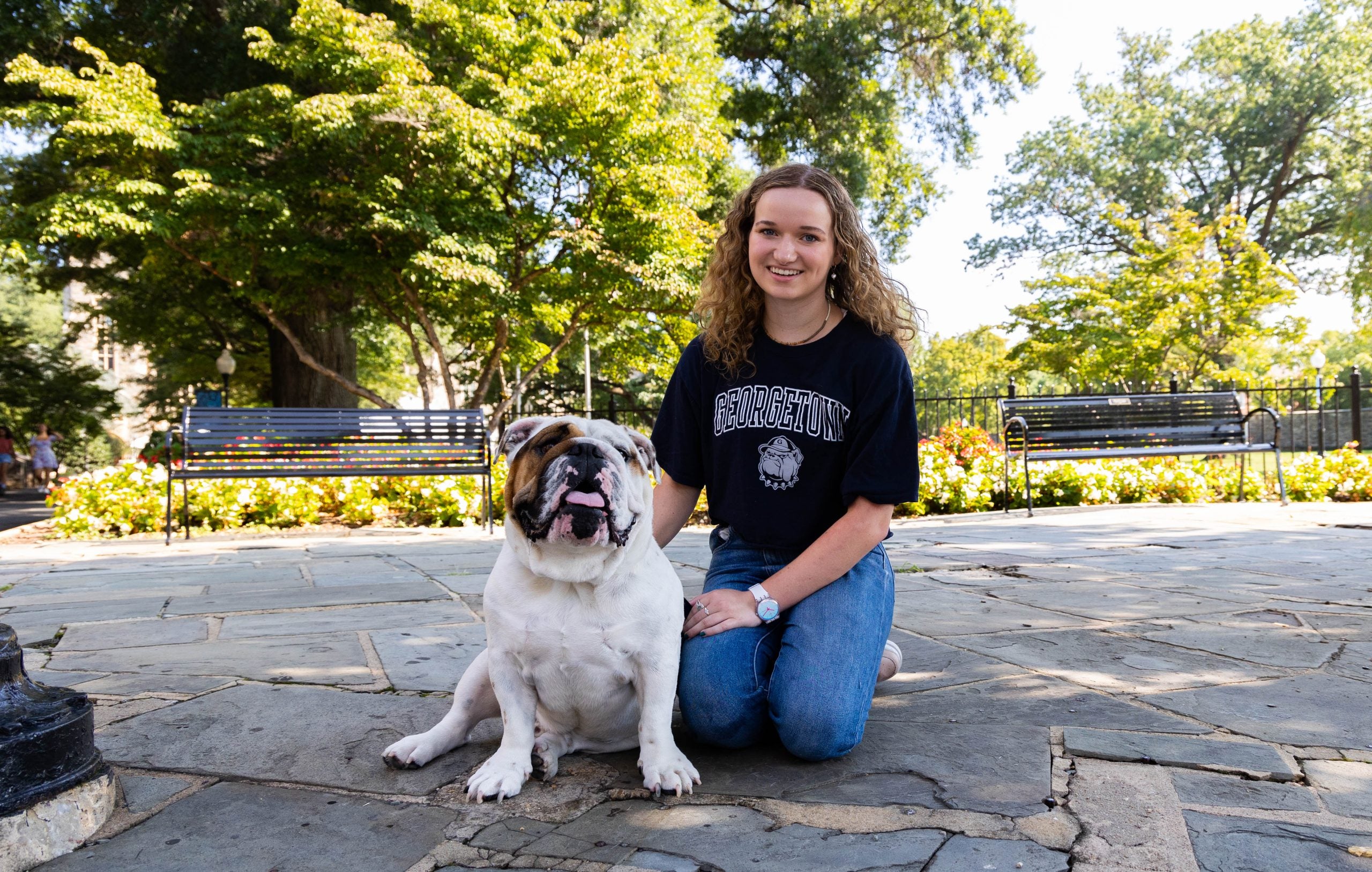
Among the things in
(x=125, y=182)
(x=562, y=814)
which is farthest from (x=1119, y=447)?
(x=125, y=182)

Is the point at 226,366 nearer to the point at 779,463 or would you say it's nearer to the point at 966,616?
the point at 966,616

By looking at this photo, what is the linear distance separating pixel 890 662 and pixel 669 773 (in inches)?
38.4

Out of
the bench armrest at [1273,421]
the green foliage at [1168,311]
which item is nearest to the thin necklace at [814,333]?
the bench armrest at [1273,421]

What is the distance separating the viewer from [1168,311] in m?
14.2

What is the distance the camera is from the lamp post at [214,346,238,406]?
57.5 feet

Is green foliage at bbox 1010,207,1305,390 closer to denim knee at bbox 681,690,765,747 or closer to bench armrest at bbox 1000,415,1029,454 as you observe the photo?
bench armrest at bbox 1000,415,1029,454

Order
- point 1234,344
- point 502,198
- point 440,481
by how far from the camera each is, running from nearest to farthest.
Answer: point 440,481 → point 502,198 → point 1234,344

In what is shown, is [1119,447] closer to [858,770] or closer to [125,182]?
[858,770]

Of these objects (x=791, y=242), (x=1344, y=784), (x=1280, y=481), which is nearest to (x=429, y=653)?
(x=791, y=242)

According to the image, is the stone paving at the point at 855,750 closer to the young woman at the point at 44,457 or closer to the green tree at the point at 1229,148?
the young woman at the point at 44,457

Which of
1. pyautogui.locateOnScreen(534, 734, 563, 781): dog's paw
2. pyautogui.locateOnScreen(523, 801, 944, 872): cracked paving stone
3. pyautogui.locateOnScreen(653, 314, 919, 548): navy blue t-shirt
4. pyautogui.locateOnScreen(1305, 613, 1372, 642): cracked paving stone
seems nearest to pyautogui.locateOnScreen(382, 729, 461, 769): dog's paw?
pyautogui.locateOnScreen(534, 734, 563, 781): dog's paw

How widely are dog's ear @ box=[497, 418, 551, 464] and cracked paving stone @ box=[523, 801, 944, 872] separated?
0.82m

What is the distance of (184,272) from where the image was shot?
1441cm

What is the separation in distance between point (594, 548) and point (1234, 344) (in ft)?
59.8
